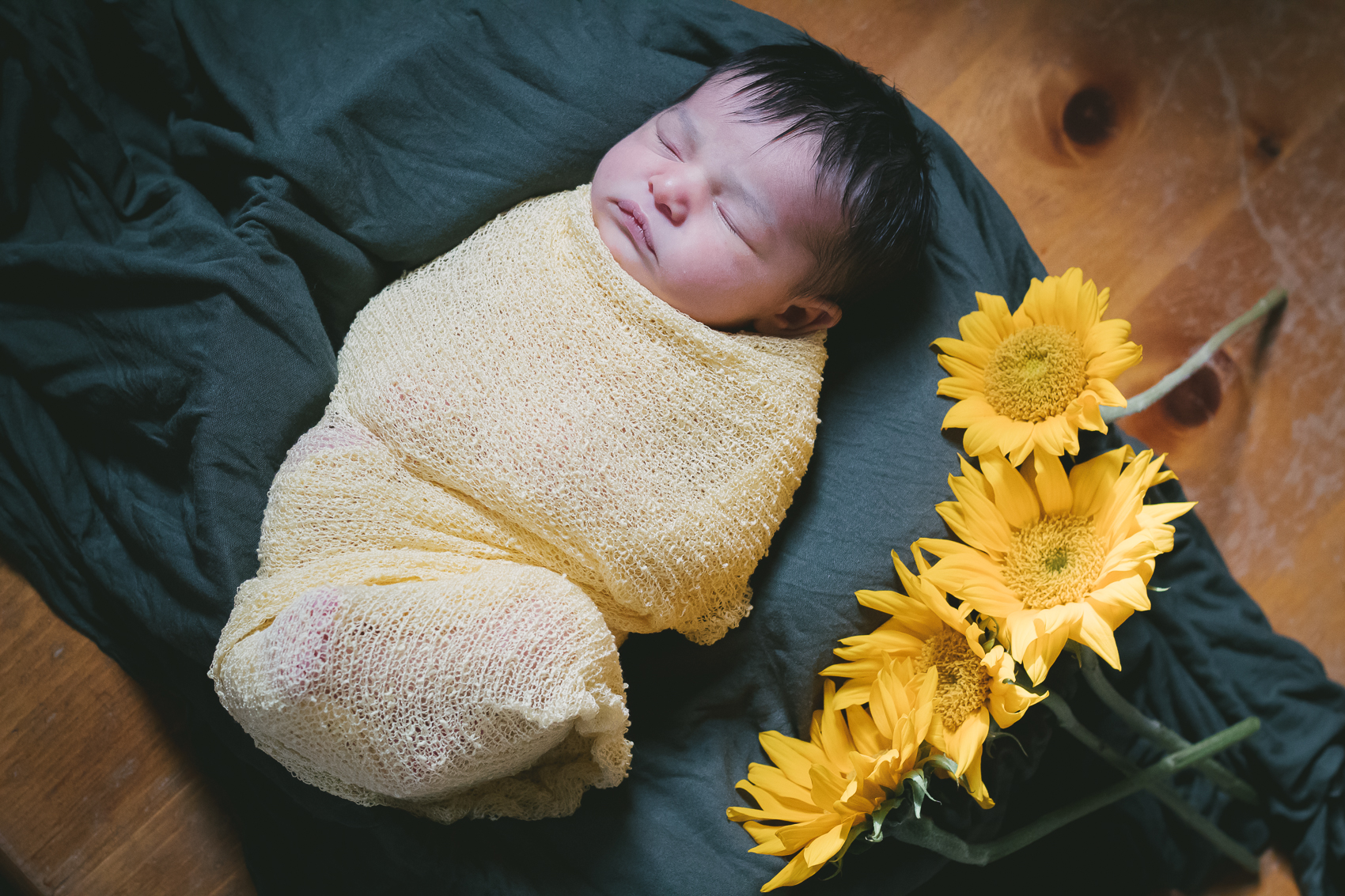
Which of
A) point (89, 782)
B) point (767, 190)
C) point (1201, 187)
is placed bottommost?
point (89, 782)

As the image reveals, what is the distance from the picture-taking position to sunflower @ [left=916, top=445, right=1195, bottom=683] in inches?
27.7

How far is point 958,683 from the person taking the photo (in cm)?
76

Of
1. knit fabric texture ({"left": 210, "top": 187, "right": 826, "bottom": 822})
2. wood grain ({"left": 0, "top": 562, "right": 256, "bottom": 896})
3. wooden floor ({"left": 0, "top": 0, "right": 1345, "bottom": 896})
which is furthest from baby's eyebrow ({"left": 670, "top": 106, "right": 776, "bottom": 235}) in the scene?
wood grain ({"left": 0, "top": 562, "right": 256, "bottom": 896})

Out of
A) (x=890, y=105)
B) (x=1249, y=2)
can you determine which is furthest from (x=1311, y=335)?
(x=890, y=105)

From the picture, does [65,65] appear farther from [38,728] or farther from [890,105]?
[890,105]

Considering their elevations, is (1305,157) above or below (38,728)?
above

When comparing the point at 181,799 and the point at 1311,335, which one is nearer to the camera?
the point at 181,799

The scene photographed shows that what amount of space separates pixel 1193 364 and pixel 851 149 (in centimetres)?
41

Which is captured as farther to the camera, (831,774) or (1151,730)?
(1151,730)

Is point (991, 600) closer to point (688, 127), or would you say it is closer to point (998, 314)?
point (998, 314)

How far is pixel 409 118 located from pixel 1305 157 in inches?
41.8

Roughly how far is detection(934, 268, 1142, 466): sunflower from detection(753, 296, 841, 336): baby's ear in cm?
12

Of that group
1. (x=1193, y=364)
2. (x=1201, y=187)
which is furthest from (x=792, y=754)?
(x=1201, y=187)

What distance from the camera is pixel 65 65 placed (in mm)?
870
